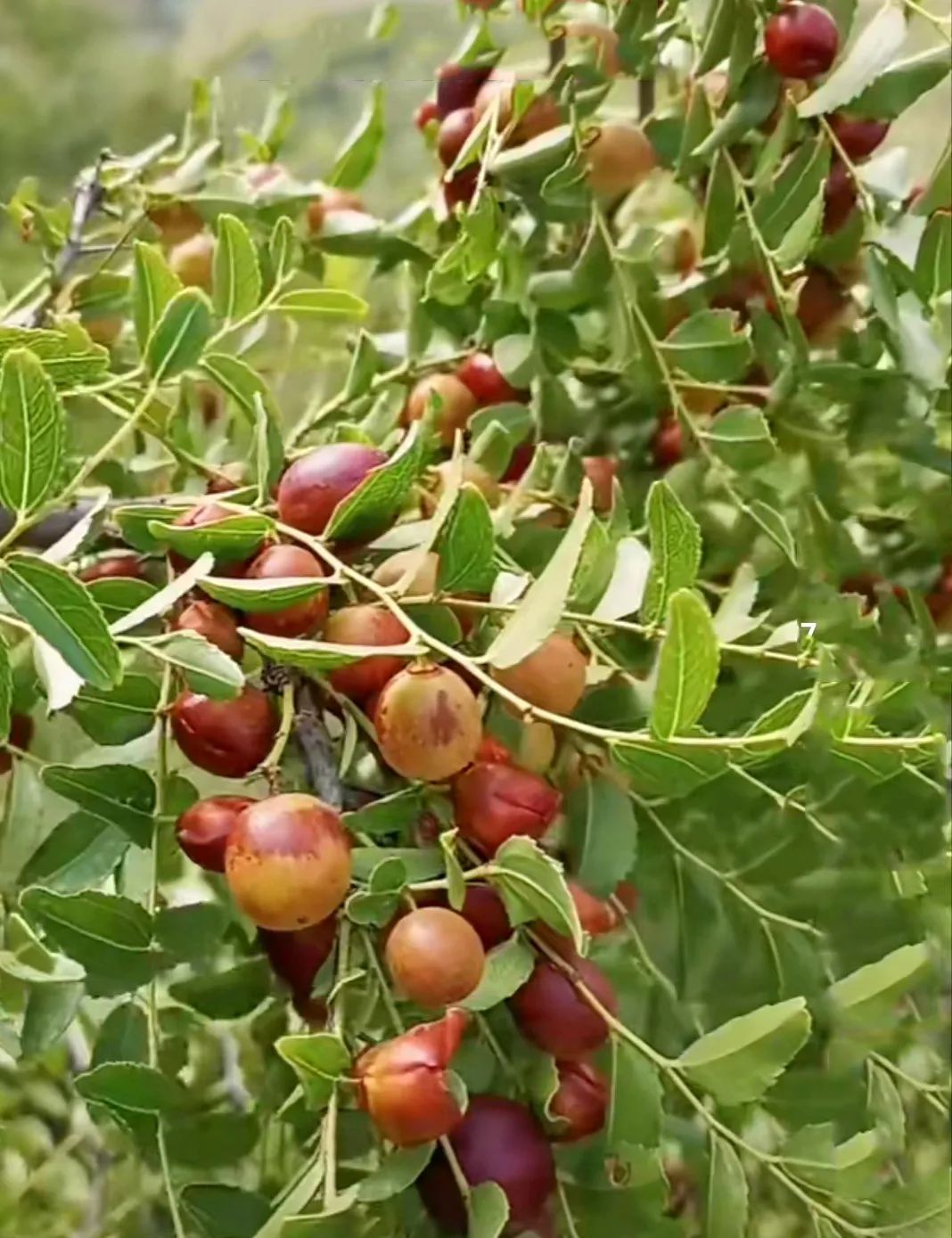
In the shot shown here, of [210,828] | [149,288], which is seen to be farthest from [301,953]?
[149,288]

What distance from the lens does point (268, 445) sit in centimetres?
32

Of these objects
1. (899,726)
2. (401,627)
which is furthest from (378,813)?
(899,726)

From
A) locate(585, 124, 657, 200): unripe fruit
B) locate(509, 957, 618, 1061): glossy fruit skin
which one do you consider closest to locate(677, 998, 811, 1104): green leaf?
locate(509, 957, 618, 1061): glossy fruit skin

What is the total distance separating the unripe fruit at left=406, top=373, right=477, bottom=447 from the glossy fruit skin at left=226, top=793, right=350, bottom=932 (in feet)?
0.52

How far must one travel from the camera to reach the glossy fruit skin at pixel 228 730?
29cm

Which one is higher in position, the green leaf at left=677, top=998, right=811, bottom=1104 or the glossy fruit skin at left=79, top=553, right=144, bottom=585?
the glossy fruit skin at left=79, top=553, right=144, bottom=585

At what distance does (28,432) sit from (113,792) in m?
0.08

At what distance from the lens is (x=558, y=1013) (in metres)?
0.29

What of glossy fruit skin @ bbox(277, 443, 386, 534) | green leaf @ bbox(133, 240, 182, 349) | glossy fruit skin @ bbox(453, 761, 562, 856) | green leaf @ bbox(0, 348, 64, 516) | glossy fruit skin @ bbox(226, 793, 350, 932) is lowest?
glossy fruit skin @ bbox(453, 761, 562, 856)

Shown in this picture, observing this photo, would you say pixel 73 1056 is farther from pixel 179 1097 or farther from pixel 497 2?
pixel 497 2

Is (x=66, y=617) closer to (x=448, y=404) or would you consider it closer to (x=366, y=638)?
(x=366, y=638)

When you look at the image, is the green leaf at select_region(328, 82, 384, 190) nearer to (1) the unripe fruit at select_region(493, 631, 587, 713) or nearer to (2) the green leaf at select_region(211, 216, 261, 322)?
(2) the green leaf at select_region(211, 216, 261, 322)

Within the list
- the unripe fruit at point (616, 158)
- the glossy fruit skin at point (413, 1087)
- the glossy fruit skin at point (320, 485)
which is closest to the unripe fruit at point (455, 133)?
the unripe fruit at point (616, 158)

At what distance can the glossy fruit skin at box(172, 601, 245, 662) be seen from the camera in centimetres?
29
